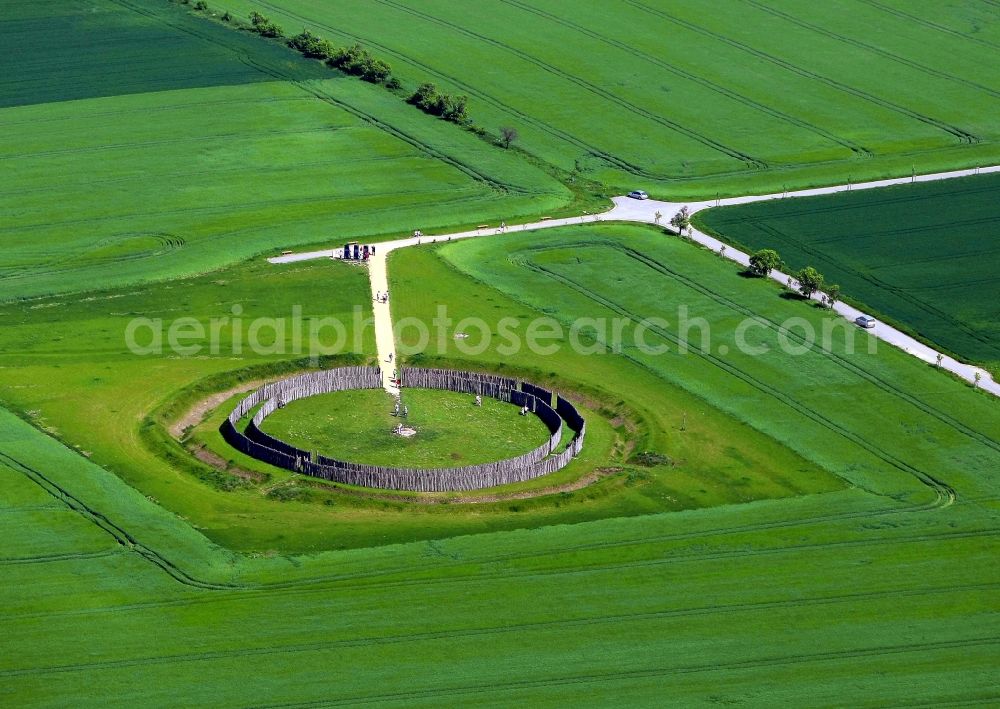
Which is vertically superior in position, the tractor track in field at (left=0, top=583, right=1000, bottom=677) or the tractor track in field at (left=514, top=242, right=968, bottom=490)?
the tractor track in field at (left=514, top=242, right=968, bottom=490)

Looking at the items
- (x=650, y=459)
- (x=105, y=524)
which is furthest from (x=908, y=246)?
(x=105, y=524)

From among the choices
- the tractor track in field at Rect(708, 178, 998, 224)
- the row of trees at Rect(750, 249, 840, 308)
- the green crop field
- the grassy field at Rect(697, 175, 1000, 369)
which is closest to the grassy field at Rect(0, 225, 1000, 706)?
the green crop field

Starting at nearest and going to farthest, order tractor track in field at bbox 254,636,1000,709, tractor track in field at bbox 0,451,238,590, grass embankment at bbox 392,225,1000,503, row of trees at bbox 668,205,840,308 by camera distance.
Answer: tractor track in field at bbox 254,636,1000,709, tractor track in field at bbox 0,451,238,590, grass embankment at bbox 392,225,1000,503, row of trees at bbox 668,205,840,308

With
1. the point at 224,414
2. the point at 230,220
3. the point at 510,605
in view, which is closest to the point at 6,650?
the point at 510,605

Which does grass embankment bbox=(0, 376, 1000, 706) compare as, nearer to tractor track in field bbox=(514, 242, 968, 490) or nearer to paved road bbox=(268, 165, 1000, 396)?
→ tractor track in field bbox=(514, 242, 968, 490)

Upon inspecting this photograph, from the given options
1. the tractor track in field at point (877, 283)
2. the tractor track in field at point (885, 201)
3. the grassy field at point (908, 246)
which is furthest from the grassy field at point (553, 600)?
the tractor track in field at point (885, 201)

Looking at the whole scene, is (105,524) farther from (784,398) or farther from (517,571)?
(784,398)

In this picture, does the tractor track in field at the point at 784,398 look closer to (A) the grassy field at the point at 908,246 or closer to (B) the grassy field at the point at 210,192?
(A) the grassy field at the point at 908,246
